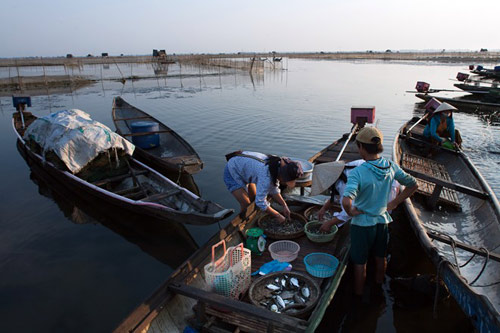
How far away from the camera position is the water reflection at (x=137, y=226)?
6.29 metres

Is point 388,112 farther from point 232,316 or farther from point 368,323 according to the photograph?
point 232,316

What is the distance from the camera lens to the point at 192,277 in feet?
12.3

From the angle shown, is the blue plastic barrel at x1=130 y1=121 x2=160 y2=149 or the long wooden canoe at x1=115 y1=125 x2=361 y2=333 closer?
the long wooden canoe at x1=115 y1=125 x2=361 y2=333

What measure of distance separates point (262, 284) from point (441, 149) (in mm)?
7272

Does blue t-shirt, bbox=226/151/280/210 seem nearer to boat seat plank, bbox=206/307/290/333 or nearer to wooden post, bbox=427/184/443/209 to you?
boat seat plank, bbox=206/307/290/333

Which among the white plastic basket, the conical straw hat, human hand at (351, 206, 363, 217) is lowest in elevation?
the white plastic basket

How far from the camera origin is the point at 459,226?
5.73 m

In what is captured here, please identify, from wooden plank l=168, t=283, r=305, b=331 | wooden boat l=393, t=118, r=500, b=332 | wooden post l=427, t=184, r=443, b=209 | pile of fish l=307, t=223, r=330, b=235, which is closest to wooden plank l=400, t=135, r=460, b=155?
wooden boat l=393, t=118, r=500, b=332

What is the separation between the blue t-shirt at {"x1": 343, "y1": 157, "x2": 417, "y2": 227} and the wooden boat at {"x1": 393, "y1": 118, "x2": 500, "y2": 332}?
1.03 metres

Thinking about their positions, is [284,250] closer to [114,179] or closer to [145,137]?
[114,179]

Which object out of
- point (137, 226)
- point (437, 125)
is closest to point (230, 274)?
point (137, 226)

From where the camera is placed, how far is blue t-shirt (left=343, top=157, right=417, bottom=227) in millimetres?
3240

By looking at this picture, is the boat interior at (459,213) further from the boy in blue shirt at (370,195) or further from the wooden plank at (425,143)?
the boy in blue shirt at (370,195)

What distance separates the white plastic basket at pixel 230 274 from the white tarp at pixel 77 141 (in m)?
5.20
